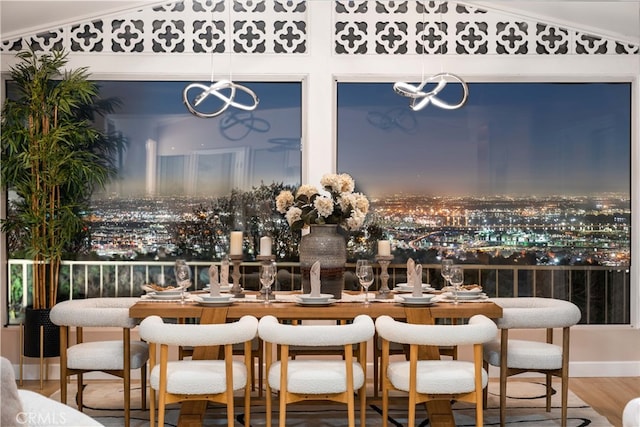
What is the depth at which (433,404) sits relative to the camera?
14.3 feet

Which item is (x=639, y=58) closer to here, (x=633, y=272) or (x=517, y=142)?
(x=517, y=142)

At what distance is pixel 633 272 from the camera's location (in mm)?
6461

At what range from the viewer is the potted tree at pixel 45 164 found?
5969mm

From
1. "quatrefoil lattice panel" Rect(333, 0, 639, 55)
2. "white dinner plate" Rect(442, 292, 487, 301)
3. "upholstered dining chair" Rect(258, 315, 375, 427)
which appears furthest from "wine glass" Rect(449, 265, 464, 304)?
"quatrefoil lattice panel" Rect(333, 0, 639, 55)

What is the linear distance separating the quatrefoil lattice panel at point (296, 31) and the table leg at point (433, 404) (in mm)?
2661

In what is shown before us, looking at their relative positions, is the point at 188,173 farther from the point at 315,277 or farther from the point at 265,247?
the point at 315,277

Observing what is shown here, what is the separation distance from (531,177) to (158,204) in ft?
9.81

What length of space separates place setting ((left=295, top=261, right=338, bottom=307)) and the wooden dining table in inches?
2.7

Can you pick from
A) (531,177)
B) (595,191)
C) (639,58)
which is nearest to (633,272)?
(595,191)

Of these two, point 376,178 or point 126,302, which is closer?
point 126,302

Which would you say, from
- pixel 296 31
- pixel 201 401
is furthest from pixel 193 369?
pixel 296 31

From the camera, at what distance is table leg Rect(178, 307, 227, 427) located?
168 inches

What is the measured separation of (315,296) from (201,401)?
0.84m

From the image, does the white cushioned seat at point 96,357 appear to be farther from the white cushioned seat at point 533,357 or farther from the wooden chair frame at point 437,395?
the white cushioned seat at point 533,357
